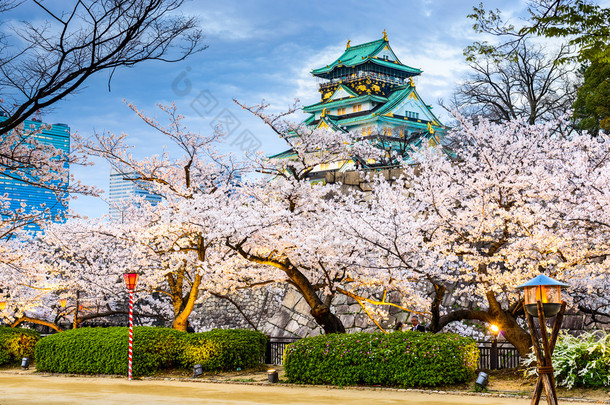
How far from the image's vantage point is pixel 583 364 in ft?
40.9

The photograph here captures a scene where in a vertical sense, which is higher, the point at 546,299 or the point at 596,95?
the point at 596,95

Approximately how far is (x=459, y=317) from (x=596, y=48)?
23.1 ft

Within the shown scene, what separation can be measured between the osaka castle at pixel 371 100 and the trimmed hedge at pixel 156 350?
25.9 m

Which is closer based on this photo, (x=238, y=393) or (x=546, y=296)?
(x=546, y=296)

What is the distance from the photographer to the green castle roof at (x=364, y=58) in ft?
170

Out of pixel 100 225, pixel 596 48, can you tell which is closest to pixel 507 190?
pixel 596 48

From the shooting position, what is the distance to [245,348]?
18.3m

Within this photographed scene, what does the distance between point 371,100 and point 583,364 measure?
38274 millimetres

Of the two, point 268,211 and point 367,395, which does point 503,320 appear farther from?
point 268,211

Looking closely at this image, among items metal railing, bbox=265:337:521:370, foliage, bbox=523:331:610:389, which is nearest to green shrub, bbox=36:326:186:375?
metal railing, bbox=265:337:521:370

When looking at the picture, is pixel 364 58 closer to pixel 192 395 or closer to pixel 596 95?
pixel 596 95

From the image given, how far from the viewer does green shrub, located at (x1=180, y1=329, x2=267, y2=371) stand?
17.7 metres

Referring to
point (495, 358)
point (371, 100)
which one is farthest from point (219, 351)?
point (371, 100)

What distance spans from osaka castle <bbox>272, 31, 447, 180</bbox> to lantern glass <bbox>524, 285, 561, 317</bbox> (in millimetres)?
32602
